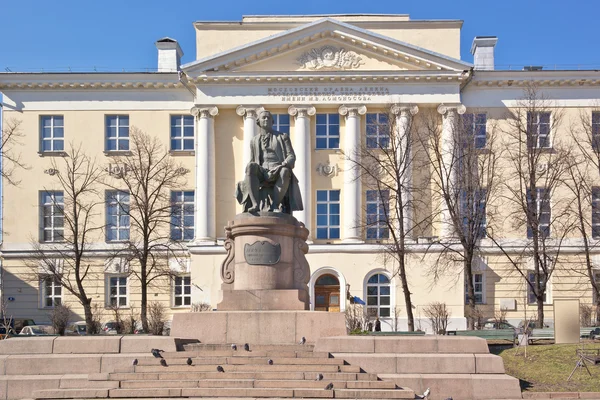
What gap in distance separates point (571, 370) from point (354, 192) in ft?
89.5

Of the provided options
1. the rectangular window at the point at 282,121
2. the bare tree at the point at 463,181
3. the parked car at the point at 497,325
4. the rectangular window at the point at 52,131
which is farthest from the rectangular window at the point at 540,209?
the rectangular window at the point at 52,131

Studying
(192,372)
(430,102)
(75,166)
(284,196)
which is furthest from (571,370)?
(75,166)

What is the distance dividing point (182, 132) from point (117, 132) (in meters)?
3.87

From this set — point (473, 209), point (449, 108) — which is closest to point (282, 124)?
point (449, 108)

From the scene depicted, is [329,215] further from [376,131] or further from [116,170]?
[116,170]

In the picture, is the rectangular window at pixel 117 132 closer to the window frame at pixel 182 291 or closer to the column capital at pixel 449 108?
the window frame at pixel 182 291

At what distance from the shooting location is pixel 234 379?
1645 centimetres

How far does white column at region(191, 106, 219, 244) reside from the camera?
1887 inches

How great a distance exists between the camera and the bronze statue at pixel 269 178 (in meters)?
20.7

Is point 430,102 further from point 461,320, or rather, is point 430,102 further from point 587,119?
point 461,320

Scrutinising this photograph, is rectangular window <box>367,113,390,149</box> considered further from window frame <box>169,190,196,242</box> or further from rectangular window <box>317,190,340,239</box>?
window frame <box>169,190,196,242</box>

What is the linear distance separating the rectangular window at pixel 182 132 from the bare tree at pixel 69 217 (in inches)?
185

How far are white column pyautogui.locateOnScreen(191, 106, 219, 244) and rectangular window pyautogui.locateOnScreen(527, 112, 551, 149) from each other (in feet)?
56.7

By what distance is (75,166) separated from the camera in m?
50.2
